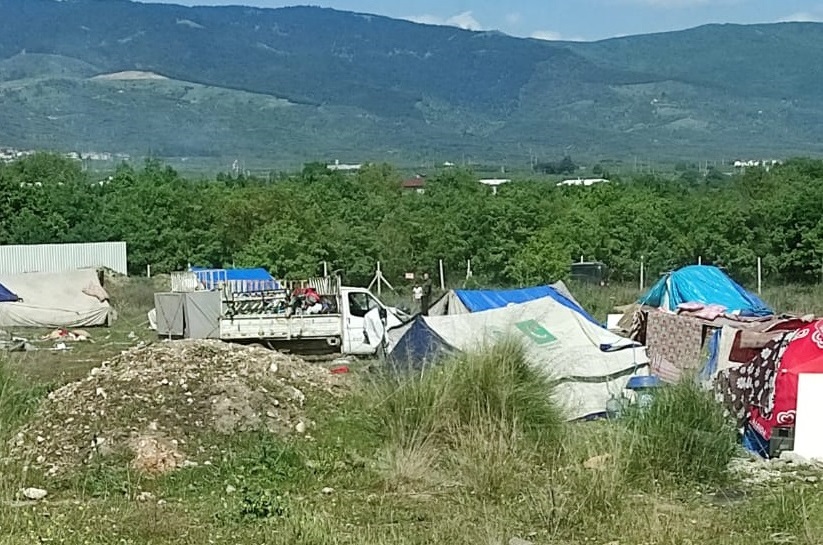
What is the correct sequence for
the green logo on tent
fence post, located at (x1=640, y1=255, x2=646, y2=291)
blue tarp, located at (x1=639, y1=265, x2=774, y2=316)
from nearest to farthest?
1. the green logo on tent
2. blue tarp, located at (x1=639, y1=265, x2=774, y2=316)
3. fence post, located at (x1=640, y1=255, x2=646, y2=291)

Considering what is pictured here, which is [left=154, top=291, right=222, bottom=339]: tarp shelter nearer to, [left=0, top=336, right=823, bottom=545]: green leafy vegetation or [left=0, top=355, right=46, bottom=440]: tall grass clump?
[left=0, top=355, right=46, bottom=440]: tall grass clump

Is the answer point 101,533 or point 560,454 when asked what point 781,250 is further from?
point 101,533

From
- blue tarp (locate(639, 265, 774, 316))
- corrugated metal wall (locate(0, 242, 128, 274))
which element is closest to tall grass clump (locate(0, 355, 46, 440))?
blue tarp (locate(639, 265, 774, 316))

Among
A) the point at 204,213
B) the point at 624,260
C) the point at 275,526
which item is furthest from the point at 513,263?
the point at 275,526

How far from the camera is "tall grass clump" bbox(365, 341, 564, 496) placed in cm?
1005

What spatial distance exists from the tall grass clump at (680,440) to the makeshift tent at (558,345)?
235 cm

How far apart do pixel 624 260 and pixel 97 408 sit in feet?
111

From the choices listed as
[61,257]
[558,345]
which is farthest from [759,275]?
[61,257]

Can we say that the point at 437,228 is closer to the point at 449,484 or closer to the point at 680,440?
the point at 680,440

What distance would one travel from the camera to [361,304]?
24.2 metres

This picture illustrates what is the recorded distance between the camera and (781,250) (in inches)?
1646

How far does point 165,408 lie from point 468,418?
122 inches

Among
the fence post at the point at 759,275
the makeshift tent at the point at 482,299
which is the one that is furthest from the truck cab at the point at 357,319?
the fence post at the point at 759,275

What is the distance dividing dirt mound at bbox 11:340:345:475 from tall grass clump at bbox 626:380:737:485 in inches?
145
